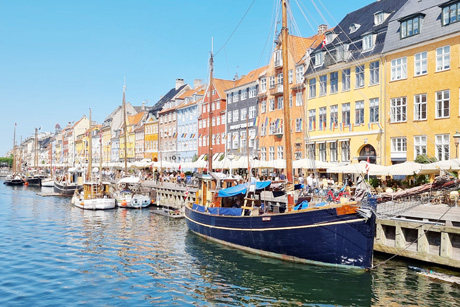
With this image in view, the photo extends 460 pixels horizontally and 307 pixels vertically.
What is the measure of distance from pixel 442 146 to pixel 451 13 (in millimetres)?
9782

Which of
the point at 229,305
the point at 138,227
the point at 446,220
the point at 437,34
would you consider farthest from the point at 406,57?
the point at 229,305

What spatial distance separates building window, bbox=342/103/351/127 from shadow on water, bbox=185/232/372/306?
22.9 m

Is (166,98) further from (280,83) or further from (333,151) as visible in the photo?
(333,151)

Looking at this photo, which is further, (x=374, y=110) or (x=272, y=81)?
(x=272, y=81)

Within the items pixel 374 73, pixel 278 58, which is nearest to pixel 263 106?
pixel 278 58

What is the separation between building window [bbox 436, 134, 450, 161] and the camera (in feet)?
109

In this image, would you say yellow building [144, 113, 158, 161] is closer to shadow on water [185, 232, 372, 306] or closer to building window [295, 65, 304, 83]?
building window [295, 65, 304, 83]

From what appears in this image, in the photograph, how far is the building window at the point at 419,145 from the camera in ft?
114

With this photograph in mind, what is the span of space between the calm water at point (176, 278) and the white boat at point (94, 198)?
1753cm

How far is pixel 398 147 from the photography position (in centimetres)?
3700

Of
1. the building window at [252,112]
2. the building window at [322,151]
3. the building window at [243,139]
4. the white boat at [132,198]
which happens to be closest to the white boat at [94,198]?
the white boat at [132,198]

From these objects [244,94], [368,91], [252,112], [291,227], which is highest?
[244,94]

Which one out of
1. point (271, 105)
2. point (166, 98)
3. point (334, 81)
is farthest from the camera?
point (166, 98)

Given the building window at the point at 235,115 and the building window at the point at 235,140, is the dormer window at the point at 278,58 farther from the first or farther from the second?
the building window at the point at 235,140
